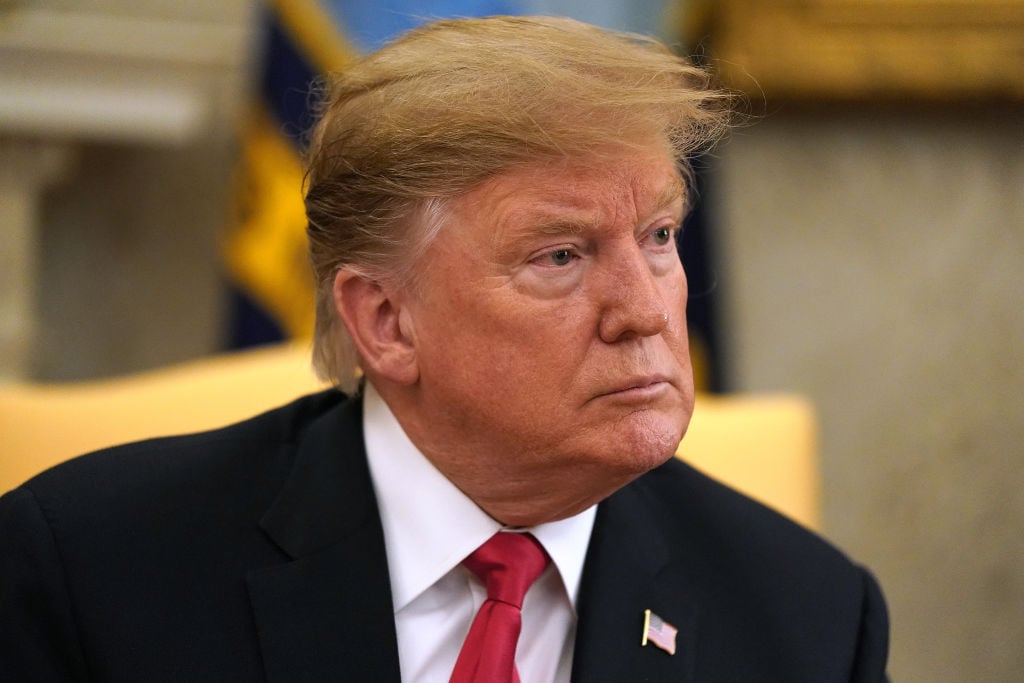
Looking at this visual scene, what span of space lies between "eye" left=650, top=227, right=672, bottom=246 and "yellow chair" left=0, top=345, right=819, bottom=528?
0.84 meters

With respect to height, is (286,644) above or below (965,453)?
above

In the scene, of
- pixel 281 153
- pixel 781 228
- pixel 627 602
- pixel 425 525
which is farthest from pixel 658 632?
pixel 781 228

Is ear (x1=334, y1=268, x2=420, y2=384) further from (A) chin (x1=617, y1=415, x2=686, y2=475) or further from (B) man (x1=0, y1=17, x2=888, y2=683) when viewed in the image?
(A) chin (x1=617, y1=415, x2=686, y2=475)

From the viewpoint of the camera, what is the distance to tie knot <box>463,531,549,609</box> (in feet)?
5.56

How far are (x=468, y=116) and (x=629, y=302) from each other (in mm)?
302

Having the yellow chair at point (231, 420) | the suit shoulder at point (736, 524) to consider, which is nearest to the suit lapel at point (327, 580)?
the suit shoulder at point (736, 524)

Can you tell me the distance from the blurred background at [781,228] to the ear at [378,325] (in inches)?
68.8

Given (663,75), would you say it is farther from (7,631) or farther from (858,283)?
(858,283)

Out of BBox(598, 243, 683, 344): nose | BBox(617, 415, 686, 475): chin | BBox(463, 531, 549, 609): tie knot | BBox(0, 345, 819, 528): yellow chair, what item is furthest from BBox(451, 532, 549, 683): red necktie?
BBox(0, 345, 819, 528): yellow chair

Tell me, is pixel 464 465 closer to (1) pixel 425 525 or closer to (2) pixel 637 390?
(1) pixel 425 525

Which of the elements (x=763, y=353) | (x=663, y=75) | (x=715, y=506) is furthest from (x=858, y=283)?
(x=663, y=75)

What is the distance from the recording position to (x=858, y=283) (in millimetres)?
4043

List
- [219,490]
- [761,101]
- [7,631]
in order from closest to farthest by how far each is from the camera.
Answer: [7,631]
[219,490]
[761,101]

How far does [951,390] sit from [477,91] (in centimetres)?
289
